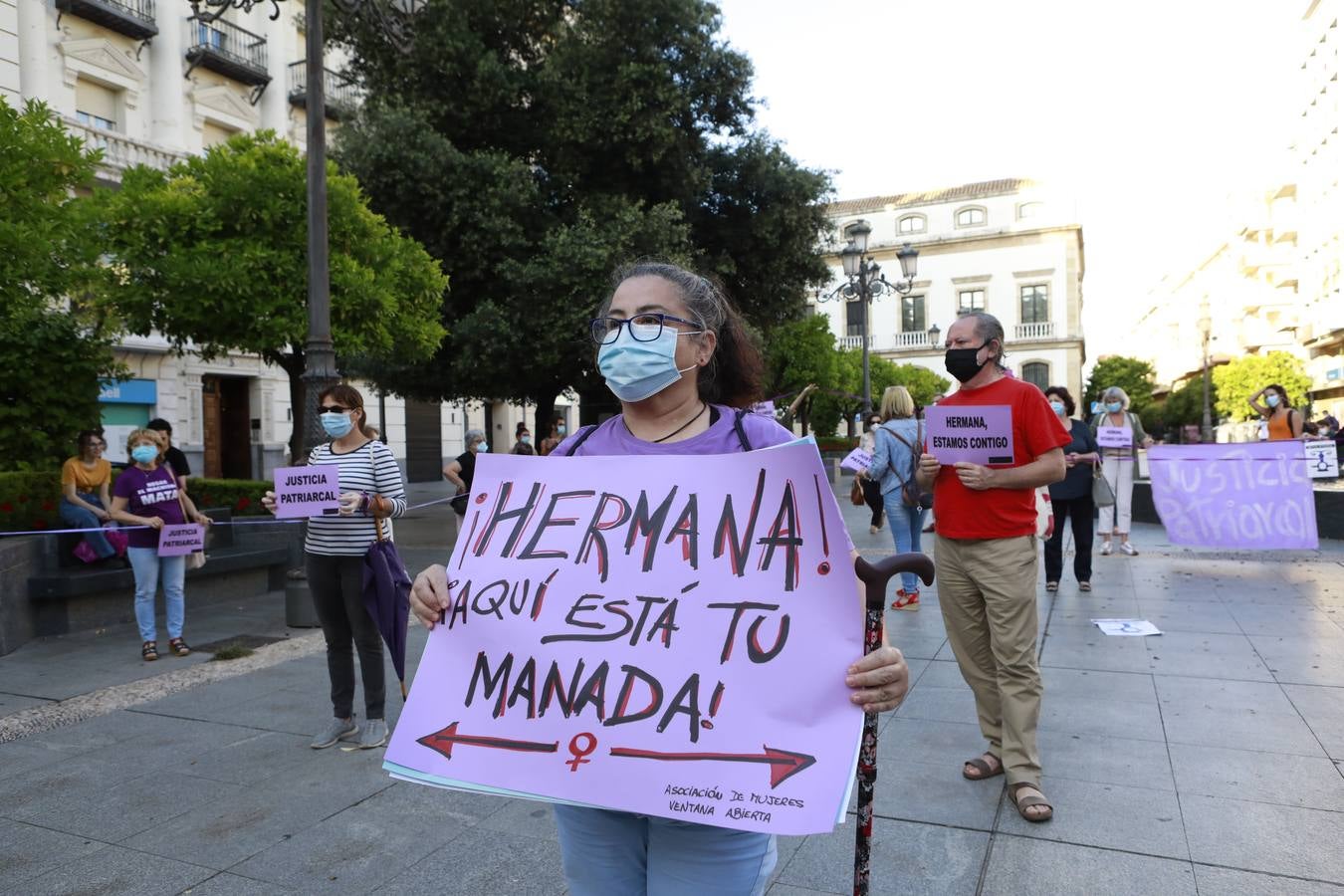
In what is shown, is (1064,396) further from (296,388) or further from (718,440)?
(296,388)

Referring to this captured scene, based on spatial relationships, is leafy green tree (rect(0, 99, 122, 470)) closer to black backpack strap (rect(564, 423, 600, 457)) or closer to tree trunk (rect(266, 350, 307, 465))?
tree trunk (rect(266, 350, 307, 465))

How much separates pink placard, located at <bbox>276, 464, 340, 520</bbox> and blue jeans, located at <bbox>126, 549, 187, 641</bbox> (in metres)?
2.33

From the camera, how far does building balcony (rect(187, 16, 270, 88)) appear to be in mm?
23000

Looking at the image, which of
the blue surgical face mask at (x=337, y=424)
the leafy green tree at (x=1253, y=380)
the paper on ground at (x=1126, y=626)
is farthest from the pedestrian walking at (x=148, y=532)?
the leafy green tree at (x=1253, y=380)

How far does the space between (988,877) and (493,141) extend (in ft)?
47.4

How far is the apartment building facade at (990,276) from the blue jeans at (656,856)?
187ft

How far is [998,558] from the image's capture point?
3.71 meters

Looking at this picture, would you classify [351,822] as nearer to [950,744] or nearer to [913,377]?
[950,744]

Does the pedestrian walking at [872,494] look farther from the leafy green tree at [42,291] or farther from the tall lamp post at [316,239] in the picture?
the leafy green tree at [42,291]

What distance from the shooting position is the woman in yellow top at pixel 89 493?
25.3 feet

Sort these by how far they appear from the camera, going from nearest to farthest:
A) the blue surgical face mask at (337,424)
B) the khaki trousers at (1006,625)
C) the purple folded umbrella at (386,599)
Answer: the khaki trousers at (1006,625) < the purple folded umbrella at (386,599) < the blue surgical face mask at (337,424)

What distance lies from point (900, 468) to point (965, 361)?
401 cm

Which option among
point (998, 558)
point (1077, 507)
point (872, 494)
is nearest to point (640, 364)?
point (998, 558)

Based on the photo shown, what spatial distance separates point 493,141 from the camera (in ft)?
50.2
